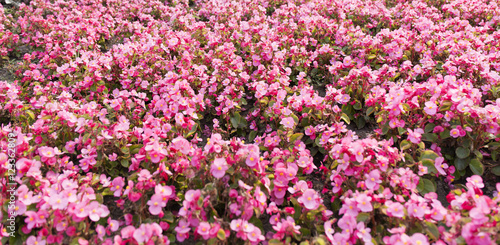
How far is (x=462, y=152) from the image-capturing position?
8.29 feet

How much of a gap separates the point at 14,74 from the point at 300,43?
455 cm

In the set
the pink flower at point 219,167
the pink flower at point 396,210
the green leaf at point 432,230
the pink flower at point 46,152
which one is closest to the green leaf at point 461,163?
the green leaf at point 432,230

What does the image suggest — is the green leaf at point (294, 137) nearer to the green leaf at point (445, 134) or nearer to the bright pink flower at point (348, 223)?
the bright pink flower at point (348, 223)

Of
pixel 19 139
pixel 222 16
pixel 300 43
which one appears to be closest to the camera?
pixel 19 139

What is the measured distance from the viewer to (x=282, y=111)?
299 centimetres

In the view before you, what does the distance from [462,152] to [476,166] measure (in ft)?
0.50

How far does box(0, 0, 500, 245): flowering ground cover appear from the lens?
1976mm

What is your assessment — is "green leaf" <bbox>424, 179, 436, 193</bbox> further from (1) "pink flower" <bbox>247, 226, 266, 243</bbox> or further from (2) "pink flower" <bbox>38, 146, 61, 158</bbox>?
(2) "pink flower" <bbox>38, 146, 61, 158</bbox>

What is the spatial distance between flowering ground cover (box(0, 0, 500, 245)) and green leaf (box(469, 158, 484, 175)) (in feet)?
0.04

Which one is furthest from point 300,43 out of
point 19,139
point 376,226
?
point 19,139

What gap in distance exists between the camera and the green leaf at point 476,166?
8.08ft

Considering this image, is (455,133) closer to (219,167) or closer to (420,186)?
(420,186)

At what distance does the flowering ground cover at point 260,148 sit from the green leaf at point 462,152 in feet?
0.04

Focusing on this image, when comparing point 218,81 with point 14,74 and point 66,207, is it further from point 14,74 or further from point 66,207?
point 14,74
